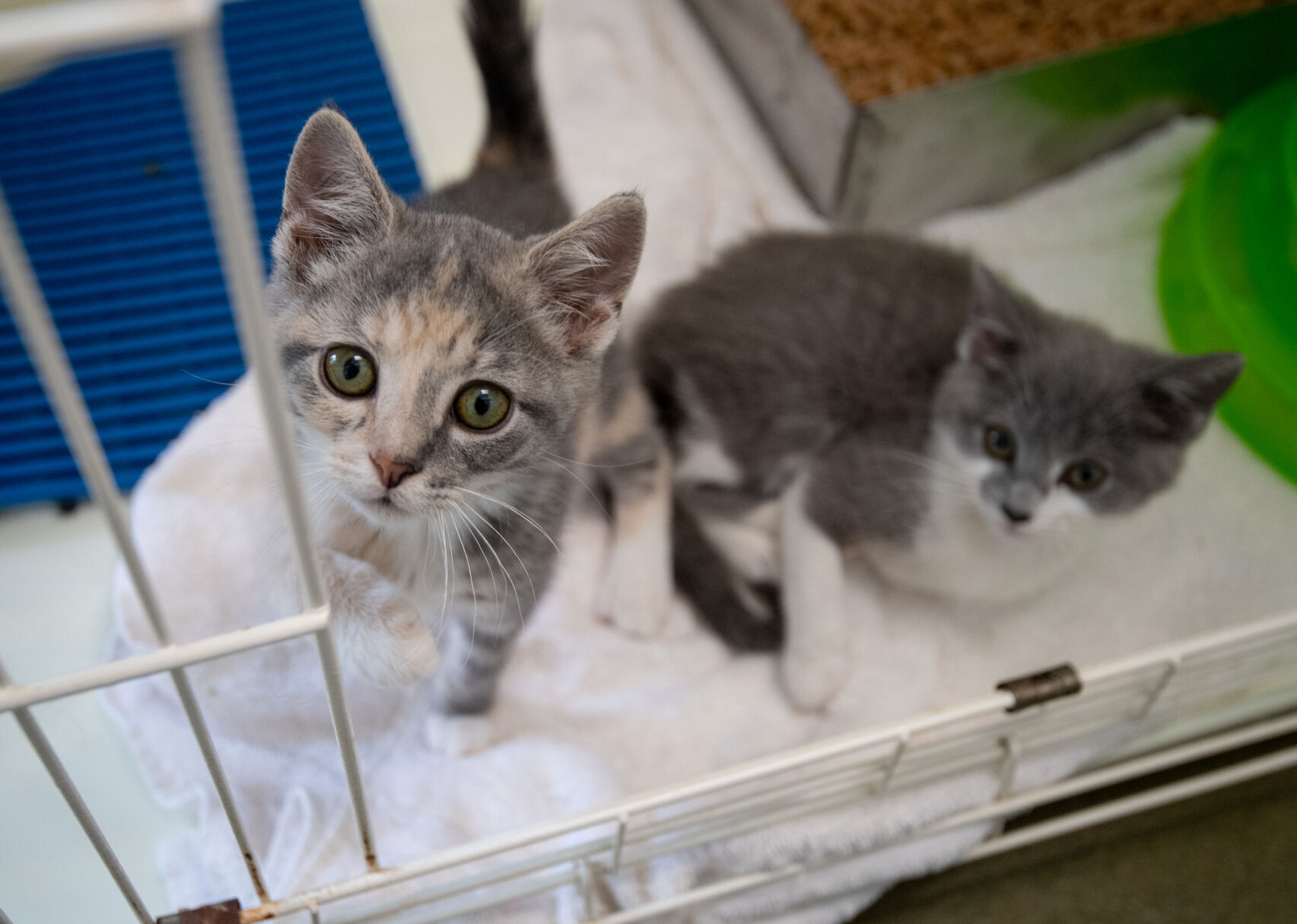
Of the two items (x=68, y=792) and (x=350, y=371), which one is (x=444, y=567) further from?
(x=68, y=792)

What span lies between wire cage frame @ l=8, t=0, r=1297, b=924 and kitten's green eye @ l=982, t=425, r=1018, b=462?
307 mm

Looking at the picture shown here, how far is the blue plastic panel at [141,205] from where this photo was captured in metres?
1.63

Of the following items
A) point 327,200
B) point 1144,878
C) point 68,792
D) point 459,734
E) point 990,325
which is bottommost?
point 1144,878

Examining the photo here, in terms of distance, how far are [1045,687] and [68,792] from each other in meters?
0.93

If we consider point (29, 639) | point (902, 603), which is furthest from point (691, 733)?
point (29, 639)

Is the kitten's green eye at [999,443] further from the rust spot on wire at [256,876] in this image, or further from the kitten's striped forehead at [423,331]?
the rust spot on wire at [256,876]

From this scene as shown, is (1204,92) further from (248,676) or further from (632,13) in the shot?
(248,676)

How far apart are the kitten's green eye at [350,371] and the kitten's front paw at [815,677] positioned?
77cm

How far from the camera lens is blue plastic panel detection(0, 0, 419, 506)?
1635 mm

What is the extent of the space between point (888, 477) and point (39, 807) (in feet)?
3.85

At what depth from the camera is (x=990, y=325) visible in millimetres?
1304

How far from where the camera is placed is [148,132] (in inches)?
74.5

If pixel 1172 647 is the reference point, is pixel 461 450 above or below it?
above

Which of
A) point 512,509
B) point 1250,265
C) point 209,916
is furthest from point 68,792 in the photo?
point 1250,265
